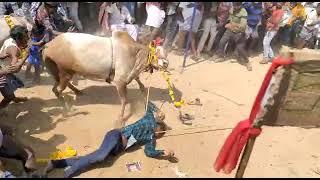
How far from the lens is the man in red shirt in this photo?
1109cm

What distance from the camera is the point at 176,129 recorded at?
7.80m

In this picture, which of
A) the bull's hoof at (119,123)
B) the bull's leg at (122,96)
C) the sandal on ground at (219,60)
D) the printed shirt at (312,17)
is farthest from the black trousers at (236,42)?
the bull's hoof at (119,123)

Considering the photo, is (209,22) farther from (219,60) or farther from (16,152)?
(16,152)

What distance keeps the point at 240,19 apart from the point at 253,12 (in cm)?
50

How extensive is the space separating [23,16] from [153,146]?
4.98 metres

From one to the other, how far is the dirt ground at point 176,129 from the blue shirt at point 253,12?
71.9 inches

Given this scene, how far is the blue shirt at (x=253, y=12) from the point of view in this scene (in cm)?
1095

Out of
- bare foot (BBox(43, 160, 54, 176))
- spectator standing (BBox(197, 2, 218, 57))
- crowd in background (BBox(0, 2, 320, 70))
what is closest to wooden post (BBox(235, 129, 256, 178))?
bare foot (BBox(43, 160, 54, 176))

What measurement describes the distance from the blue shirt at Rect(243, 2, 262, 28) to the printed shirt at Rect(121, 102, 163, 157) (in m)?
5.21

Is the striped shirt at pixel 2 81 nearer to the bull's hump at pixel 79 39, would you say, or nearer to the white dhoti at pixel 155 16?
the bull's hump at pixel 79 39

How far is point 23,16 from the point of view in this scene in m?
9.83

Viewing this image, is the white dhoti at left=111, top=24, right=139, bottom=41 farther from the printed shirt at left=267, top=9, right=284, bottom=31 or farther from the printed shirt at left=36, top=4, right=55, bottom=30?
the printed shirt at left=267, top=9, right=284, bottom=31

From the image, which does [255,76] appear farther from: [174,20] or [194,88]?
[174,20]

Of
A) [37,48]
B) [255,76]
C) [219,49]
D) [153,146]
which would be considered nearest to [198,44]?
[219,49]
